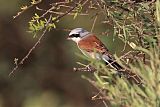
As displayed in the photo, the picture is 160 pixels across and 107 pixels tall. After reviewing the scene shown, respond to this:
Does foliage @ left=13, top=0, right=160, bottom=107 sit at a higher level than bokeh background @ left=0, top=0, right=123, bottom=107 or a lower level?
higher

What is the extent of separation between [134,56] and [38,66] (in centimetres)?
831

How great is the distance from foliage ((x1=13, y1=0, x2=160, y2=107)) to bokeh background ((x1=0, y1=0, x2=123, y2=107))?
22.8 feet

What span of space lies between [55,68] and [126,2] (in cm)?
837

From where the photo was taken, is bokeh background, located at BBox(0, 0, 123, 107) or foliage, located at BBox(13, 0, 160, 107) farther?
bokeh background, located at BBox(0, 0, 123, 107)

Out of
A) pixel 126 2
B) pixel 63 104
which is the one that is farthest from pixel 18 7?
pixel 126 2

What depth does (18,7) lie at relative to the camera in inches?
375

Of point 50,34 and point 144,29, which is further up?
point 144,29

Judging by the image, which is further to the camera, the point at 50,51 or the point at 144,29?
the point at 50,51

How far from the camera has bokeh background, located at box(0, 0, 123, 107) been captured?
984 centimetres

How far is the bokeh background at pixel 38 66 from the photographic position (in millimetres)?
9836

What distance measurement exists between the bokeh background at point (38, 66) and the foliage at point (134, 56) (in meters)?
6.94

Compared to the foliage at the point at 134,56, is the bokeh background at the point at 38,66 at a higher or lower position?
lower

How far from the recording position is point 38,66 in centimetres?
1062

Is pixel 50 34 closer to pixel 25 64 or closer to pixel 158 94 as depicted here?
pixel 25 64
